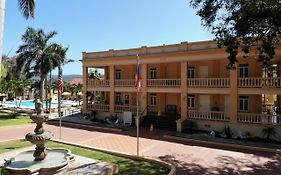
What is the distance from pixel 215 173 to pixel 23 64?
2968cm

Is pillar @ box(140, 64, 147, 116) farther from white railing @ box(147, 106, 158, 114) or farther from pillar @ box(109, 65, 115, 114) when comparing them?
pillar @ box(109, 65, 115, 114)

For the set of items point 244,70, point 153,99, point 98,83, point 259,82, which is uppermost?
point 244,70

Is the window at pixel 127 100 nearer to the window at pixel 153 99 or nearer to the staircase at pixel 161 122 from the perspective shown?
the window at pixel 153 99

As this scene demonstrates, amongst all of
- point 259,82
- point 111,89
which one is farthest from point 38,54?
point 259,82

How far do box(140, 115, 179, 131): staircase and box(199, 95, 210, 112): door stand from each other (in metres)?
2.64

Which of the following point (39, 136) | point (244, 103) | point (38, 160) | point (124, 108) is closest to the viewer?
point (39, 136)

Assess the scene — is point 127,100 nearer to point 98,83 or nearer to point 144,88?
point 98,83

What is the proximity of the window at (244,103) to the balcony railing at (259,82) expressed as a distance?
238 centimetres

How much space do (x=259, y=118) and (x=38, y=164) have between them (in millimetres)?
16895

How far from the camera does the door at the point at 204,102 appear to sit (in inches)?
1063

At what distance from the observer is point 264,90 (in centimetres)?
2203

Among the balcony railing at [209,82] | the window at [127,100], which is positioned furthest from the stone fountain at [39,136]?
the window at [127,100]

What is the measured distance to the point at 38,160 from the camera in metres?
14.0

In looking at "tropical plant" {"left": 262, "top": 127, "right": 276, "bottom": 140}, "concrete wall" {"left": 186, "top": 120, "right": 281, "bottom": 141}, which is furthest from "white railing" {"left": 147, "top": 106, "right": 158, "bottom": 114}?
"tropical plant" {"left": 262, "top": 127, "right": 276, "bottom": 140}
